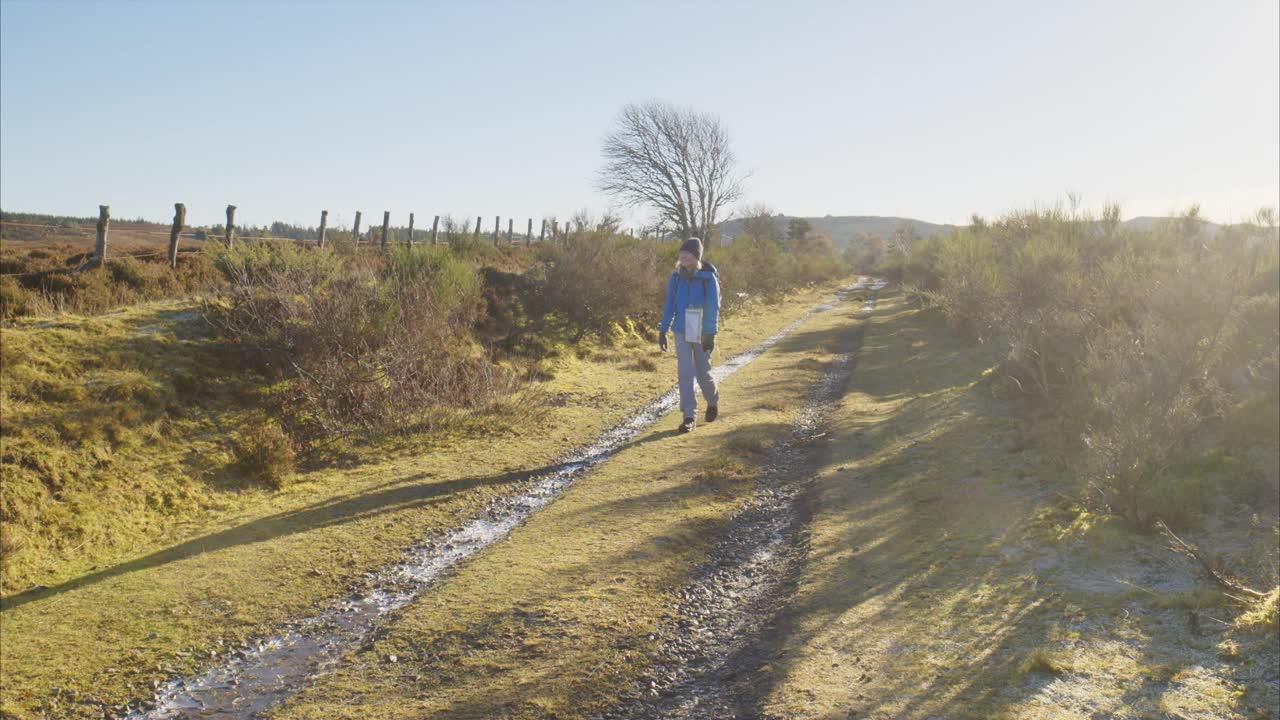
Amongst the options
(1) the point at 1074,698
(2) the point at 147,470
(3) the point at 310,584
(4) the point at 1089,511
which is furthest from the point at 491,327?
(1) the point at 1074,698

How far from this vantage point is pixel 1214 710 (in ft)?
11.0

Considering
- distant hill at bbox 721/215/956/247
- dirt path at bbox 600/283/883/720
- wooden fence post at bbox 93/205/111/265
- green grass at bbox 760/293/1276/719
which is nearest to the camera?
green grass at bbox 760/293/1276/719

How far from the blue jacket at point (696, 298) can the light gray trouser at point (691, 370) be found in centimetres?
20

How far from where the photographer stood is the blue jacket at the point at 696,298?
28.0 feet

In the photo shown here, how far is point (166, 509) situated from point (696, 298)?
5.56m

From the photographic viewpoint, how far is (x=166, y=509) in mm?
6699

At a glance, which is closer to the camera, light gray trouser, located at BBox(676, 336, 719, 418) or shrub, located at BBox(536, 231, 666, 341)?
light gray trouser, located at BBox(676, 336, 719, 418)

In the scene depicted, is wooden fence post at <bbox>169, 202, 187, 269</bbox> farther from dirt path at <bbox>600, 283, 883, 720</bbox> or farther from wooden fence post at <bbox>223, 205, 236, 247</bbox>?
dirt path at <bbox>600, 283, 883, 720</bbox>

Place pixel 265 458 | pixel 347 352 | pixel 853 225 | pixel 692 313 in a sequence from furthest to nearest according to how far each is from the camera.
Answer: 1. pixel 853 225
2. pixel 347 352
3. pixel 692 313
4. pixel 265 458

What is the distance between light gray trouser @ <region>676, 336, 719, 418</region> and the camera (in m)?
8.89

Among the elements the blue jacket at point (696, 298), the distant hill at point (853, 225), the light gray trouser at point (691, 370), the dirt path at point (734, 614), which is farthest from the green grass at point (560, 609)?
the distant hill at point (853, 225)

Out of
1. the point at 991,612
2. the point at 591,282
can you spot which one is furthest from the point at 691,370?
the point at 591,282

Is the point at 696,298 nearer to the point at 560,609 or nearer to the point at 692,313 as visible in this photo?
the point at 692,313

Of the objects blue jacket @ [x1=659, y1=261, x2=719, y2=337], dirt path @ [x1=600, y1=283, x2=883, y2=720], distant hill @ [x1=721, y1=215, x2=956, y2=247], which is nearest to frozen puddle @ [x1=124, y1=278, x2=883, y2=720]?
dirt path @ [x1=600, y1=283, x2=883, y2=720]
